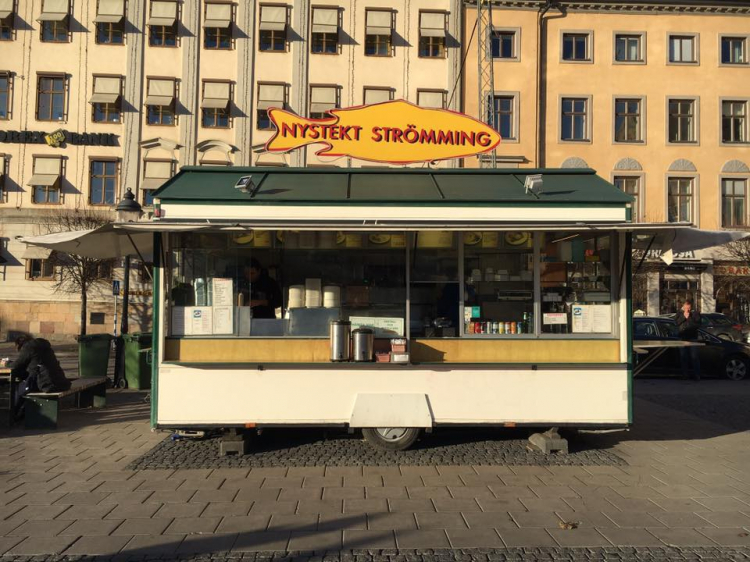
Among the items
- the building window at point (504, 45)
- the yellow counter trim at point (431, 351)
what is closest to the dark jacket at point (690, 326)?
the yellow counter trim at point (431, 351)

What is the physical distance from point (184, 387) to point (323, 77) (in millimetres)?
23592

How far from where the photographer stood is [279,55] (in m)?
27.8

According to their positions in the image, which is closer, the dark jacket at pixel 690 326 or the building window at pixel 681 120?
the dark jacket at pixel 690 326

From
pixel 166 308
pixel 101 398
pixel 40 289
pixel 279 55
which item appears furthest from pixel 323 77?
pixel 166 308

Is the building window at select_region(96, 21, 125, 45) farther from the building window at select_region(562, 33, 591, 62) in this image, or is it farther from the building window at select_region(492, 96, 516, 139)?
the building window at select_region(562, 33, 591, 62)

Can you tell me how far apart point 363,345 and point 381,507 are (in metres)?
1.92

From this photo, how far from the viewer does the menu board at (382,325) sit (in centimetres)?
698

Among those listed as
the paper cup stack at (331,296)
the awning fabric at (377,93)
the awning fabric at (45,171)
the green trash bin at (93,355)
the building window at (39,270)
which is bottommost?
the green trash bin at (93,355)

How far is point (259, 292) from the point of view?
7.08 m

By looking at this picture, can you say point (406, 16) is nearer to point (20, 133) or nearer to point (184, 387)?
point (20, 133)

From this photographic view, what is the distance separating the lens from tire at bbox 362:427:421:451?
6926 mm

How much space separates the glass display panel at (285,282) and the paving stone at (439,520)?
234 centimetres

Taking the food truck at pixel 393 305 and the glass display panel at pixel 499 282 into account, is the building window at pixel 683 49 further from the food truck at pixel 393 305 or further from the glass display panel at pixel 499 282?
A: the glass display panel at pixel 499 282

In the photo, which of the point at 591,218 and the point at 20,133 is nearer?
the point at 591,218
